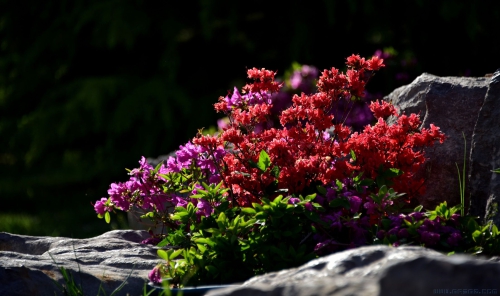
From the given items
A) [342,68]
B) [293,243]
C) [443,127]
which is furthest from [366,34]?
[293,243]

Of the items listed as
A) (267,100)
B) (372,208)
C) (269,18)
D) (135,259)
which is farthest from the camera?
(269,18)

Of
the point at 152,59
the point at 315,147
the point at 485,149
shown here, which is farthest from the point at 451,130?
the point at 152,59

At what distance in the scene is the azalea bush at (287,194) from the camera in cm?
258

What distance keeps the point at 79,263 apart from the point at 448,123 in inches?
82.9

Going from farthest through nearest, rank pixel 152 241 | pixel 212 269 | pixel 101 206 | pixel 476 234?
pixel 152 241, pixel 101 206, pixel 476 234, pixel 212 269

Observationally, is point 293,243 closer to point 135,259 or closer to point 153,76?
point 135,259

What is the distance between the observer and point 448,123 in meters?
3.48

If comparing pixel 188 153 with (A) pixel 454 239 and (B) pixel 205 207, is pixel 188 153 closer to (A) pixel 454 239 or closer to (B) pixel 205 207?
(B) pixel 205 207

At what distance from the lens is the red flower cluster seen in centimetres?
291

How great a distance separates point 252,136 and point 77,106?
16.7 ft

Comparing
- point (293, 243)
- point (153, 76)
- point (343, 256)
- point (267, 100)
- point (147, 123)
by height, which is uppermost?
point (153, 76)

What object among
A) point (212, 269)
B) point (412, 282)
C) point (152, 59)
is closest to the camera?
point (412, 282)

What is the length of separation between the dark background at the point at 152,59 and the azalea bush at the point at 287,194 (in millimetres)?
3484

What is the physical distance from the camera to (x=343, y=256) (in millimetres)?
1913
